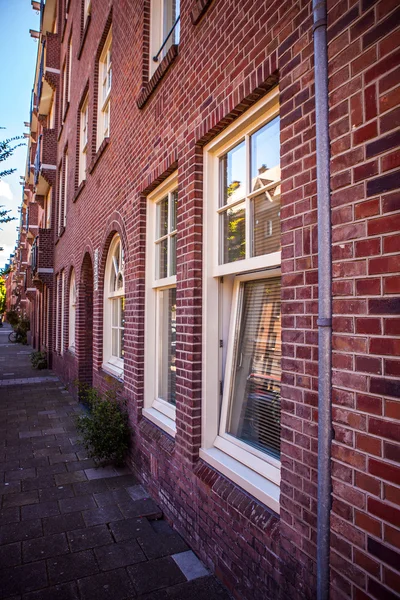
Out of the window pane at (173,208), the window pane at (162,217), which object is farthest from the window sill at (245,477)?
the window pane at (162,217)

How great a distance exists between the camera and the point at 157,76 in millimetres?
4277

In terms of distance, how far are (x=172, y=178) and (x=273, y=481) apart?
296 centimetres

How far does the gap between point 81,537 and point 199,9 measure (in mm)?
4549

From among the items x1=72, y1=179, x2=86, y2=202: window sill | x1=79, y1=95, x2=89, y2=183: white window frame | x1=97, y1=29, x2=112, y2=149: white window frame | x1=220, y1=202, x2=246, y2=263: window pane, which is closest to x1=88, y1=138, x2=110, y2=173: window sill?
x1=97, y1=29, x2=112, y2=149: white window frame

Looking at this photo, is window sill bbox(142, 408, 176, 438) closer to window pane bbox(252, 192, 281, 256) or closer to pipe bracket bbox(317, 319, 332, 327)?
window pane bbox(252, 192, 281, 256)

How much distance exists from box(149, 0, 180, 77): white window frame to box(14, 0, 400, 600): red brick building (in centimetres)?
2

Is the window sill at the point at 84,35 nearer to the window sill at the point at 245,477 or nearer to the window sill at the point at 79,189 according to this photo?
the window sill at the point at 79,189

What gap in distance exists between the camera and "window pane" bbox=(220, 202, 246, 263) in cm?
310

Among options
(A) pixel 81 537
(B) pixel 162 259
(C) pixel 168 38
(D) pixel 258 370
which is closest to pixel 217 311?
(D) pixel 258 370

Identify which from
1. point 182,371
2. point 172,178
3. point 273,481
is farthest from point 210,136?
point 273,481

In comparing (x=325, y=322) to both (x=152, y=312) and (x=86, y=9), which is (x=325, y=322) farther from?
(x=86, y=9)

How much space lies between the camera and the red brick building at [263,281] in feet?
5.46

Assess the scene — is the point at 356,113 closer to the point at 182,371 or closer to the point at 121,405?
the point at 182,371

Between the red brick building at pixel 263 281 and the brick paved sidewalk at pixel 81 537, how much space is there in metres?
0.22
